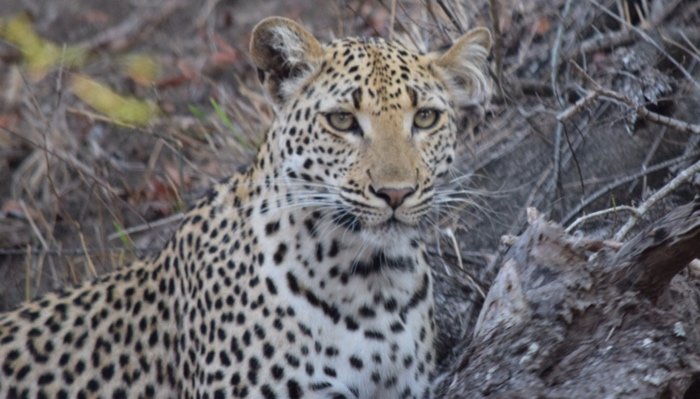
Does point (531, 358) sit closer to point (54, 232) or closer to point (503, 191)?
point (503, 191)

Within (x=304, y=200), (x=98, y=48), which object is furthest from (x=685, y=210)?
(x=98, y=48)

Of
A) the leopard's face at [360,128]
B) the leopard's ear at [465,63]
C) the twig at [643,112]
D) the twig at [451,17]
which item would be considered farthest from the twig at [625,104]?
the twig at [451,17]

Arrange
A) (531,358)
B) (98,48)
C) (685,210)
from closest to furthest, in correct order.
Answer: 1. (685,210)
2. (531,358)
3. (98,48)

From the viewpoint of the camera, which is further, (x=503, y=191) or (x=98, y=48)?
(x=98, y=48)

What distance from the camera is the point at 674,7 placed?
8344mm

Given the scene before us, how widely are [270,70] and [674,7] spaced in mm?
3321

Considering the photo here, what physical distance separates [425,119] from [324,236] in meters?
0.71

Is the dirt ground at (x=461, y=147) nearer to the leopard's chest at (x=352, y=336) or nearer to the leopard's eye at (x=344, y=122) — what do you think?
the leopard's chest at (x=352, y=336)

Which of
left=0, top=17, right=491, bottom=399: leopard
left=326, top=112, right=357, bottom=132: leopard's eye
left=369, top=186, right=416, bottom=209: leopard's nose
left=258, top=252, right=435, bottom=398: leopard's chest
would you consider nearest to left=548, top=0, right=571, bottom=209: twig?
left=0, top=17, right=491, bottom=399: leopard

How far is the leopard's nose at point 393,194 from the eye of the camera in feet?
18.4

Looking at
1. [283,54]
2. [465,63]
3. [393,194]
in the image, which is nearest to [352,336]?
[393,194]

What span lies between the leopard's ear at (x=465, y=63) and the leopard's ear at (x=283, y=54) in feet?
2.08

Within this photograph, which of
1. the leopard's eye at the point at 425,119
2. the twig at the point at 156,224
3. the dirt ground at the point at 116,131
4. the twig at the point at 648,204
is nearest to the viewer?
the leopard's eye at the point at 425,119

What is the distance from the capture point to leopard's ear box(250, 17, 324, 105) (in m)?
6.03
